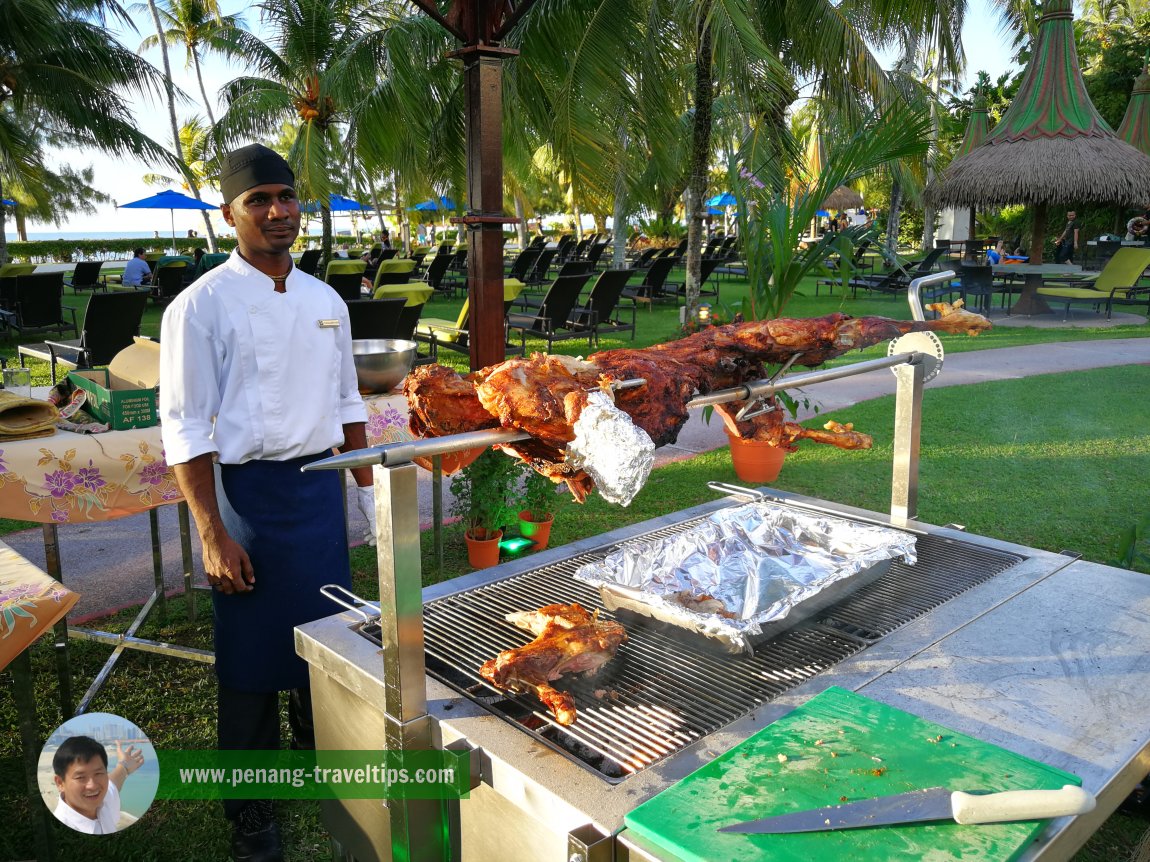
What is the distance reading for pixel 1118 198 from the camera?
14.2 m

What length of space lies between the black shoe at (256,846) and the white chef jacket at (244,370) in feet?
3.68

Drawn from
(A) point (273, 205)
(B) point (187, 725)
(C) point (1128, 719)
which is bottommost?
(B) point (187, 725)

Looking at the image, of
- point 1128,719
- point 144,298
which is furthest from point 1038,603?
point 144,298

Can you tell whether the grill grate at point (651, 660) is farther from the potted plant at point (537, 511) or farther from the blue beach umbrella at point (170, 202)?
the blue beach umbrella at point (170, 202)

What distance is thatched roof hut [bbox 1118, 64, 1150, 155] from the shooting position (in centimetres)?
1602

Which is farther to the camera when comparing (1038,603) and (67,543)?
(67,543)

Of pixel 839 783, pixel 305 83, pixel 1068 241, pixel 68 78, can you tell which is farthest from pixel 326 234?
pixel 1068 241

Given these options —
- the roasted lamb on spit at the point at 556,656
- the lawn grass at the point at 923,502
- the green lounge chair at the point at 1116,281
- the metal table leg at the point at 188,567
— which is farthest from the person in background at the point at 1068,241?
the roasted lamb on spit at the point at 556,656

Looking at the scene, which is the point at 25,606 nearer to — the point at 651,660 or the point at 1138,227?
the point at 651,660

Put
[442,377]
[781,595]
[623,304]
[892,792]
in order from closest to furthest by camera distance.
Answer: [892,792] → [442,377] → [781,595] → [623,304]

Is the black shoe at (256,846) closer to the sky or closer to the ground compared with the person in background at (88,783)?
closer to the ground

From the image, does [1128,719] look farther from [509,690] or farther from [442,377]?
[442,377]

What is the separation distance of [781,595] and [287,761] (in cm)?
171

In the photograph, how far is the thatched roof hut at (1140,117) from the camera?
16.0 metres
